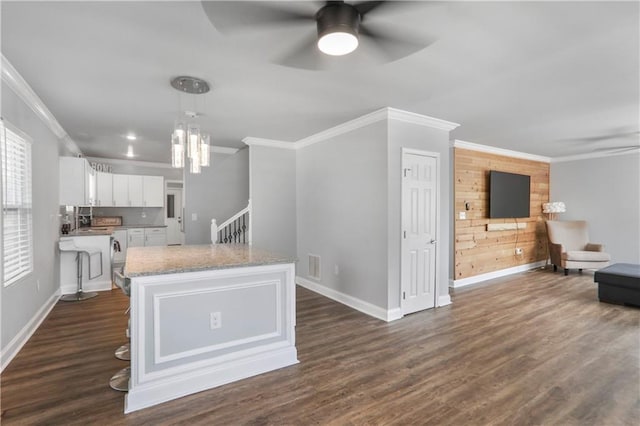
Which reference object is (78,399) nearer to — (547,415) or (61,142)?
(547,415)

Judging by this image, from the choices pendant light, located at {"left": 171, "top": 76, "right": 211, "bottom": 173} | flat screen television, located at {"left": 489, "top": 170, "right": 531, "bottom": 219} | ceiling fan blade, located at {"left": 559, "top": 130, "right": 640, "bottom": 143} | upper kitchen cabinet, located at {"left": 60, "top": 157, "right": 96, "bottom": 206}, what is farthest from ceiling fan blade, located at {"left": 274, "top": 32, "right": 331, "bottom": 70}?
Result: ceiling fan blade, located at {"left": 559, "top": 130, "right": 640, "bottom": 143}

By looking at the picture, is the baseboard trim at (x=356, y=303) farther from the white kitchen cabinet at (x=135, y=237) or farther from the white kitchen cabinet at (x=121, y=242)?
the white kitchen cabinet at (x=135, y=237)

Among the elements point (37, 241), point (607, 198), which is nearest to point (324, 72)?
point (37, 241)

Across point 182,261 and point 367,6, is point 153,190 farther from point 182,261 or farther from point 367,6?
point 367,6

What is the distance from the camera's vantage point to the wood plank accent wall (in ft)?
17.5

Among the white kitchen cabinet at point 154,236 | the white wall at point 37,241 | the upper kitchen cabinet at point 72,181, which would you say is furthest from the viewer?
the white kitchen cabinet at point 154,236

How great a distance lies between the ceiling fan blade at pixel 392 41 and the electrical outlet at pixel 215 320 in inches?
85.5

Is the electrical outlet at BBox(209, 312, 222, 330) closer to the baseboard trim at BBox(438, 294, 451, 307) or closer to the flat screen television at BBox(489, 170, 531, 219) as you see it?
the baseboard trim at BBox(438, 294, 451, 307)

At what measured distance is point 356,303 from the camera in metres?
4.14

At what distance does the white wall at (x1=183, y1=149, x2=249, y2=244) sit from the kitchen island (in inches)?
123

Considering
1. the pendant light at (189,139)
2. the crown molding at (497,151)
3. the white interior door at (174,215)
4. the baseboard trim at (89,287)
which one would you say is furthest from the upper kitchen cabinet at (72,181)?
the crown molding at (497,151)

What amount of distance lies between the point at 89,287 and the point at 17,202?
257 centimetres

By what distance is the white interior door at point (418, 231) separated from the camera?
12.7ft

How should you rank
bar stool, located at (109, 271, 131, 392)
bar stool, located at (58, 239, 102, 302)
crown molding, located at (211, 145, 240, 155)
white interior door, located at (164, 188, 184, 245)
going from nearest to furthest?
bar stool, located at (109, 271, 131, 392) < bar stool, located at (58, 239, 102, 302) < crown molding, located at (211, 145, 240, 155) < white interior door, located at (164, 188, 184, 245)
